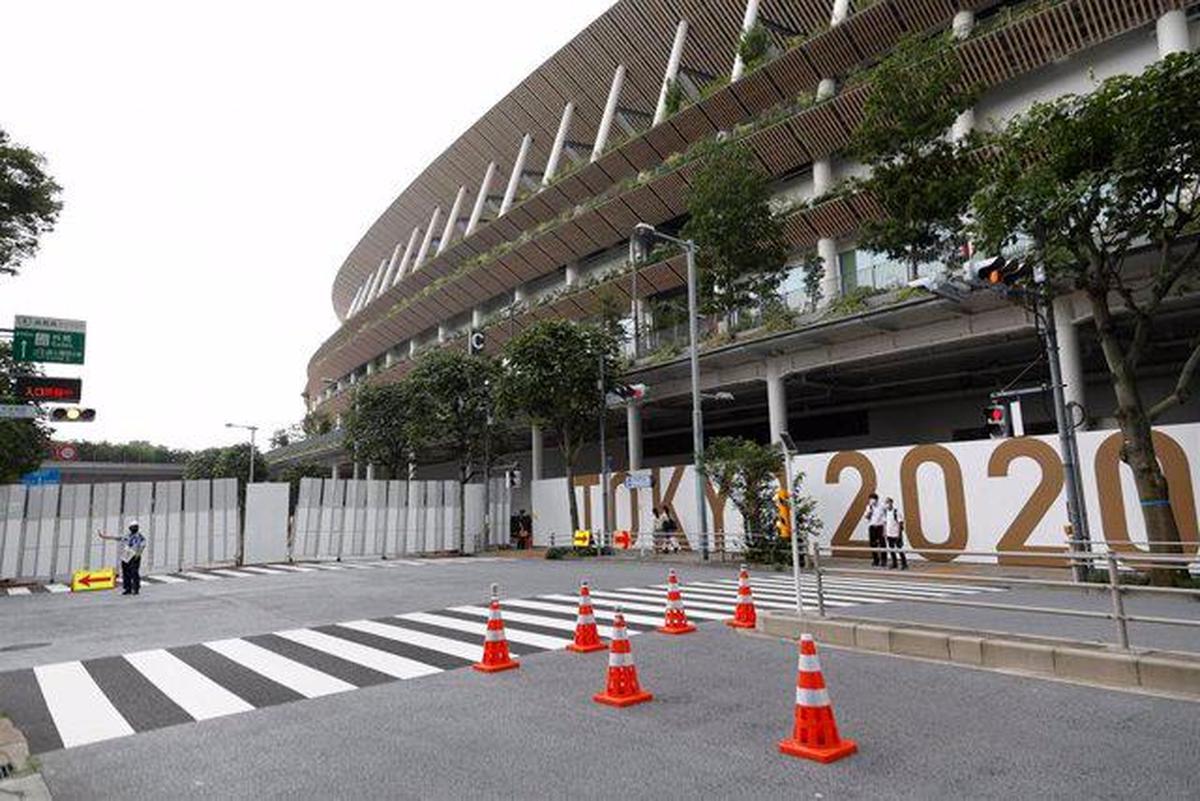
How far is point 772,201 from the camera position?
34.0m

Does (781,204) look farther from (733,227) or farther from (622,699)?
(622,699)

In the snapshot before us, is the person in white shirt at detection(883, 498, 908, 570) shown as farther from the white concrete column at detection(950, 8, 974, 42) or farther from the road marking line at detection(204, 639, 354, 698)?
the white concrete column at detection(950, 8, 974, 42)

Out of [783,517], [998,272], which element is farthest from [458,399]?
[998,272]

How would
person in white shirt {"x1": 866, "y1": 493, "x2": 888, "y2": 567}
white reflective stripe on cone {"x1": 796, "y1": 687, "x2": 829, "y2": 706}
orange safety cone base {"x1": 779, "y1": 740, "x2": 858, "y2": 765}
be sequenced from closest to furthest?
orange safety cone base {"x1": 779, "y1": 740, "x2": 858, "y2": 765}, white reflective stripe on cone {"x1": 796, "y1": 687, "x2": 829, "y2": 706}, person in white shirt {"x1": 866, "y1": 493, "x2": 888, "y2": 567}

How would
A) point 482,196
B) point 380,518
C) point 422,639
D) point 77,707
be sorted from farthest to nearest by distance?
point 482,196 → point 380,518 → point 422,639 → point 77,707

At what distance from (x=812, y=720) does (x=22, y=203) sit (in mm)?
23367

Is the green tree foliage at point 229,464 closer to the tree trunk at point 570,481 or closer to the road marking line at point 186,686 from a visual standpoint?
the tree trunk at point 570,481

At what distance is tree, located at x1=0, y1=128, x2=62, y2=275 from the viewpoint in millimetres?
19334

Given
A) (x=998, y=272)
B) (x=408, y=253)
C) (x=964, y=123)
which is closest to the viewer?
(x=998, y=272)

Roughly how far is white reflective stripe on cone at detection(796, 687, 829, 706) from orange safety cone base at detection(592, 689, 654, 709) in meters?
1.75

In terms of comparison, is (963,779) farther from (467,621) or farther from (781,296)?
(781,296)

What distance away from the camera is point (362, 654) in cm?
904

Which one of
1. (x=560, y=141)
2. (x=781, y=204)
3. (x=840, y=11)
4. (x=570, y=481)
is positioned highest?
(x=560, y=141)

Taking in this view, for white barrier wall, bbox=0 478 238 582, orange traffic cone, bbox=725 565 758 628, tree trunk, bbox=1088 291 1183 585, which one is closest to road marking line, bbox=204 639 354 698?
orange traffic cone, bbox=725 565 758 628
